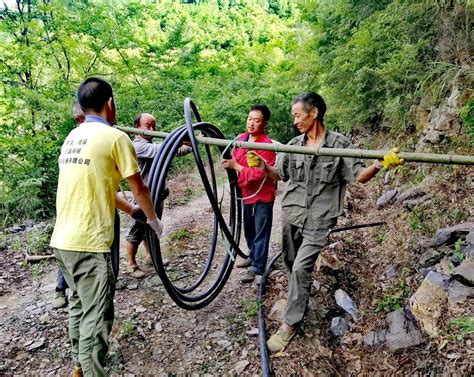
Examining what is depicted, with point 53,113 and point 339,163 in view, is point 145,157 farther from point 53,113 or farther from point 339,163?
point 53,113

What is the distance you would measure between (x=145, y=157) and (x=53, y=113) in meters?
4.29

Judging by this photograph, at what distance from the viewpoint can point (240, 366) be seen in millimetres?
2834

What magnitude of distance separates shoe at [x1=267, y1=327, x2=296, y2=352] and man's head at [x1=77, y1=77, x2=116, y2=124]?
218 cm

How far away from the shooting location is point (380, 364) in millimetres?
2662

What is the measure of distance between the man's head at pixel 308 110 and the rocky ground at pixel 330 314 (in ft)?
5.22

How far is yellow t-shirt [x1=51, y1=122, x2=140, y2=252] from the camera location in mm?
2133

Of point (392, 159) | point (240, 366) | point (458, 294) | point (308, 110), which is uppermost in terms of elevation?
point (308, 110)

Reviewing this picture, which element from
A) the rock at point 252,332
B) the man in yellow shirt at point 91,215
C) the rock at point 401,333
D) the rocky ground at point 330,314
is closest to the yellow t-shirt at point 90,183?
the man in yellow shirt at point 91,215

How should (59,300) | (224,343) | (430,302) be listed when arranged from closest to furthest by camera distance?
1. (430,302)
2. (224,343)
3. (59,300)

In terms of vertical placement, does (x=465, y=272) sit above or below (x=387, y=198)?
below

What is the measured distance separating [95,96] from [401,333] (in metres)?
2.83

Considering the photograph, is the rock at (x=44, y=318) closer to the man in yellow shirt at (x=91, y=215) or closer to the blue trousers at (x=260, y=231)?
the man in yellow shirt at (x=91, y=215)

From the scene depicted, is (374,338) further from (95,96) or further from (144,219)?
(95,96)

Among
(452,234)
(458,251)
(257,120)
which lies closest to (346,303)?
(458,251)
